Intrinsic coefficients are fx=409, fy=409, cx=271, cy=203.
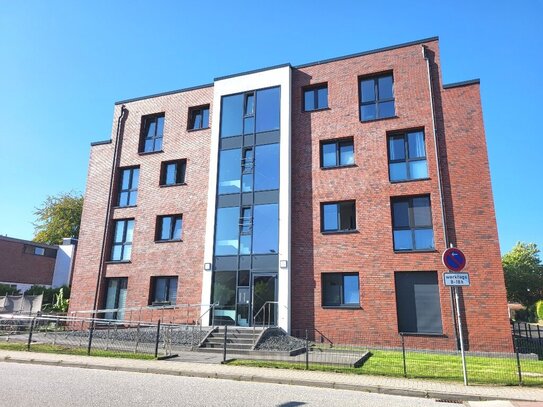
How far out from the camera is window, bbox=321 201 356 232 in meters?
17.8

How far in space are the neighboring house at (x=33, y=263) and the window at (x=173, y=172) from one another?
18402 millimetres

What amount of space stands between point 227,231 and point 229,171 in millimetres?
3029

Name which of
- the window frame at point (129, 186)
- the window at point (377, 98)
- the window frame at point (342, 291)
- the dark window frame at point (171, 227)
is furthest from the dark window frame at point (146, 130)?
the window frame at point (342, 291)

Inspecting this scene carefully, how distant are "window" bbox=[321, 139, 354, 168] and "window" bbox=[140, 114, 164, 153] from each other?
374 inches

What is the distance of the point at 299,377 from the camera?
951 cm

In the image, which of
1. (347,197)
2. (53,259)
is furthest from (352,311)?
(53,259)

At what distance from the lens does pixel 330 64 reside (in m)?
19.9

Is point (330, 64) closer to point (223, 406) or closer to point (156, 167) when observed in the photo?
point (156, 167)

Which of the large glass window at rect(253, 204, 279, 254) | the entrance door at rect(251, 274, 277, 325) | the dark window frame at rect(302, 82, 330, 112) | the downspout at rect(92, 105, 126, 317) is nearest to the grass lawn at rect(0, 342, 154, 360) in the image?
the entrance door at rect(251, 274, 277, 325)

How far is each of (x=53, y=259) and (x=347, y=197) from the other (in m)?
31.1

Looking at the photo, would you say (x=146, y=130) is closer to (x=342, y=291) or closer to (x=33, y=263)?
(x=342, y=291)

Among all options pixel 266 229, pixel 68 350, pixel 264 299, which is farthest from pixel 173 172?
pixel 68 350

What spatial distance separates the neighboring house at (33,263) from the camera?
3328 centimetres

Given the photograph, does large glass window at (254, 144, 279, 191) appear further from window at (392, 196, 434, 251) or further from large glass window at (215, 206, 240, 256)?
window at (392, 196, 434, 251)
